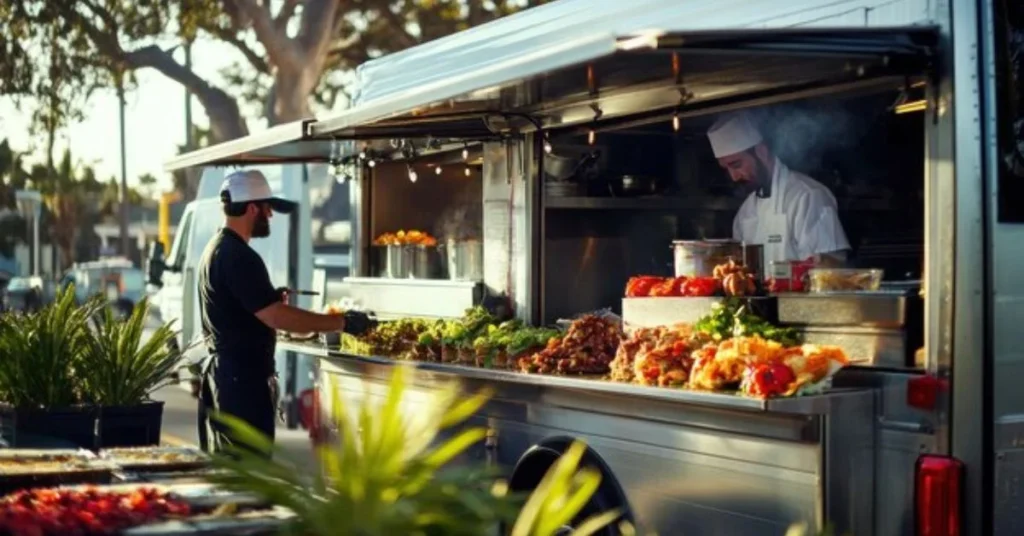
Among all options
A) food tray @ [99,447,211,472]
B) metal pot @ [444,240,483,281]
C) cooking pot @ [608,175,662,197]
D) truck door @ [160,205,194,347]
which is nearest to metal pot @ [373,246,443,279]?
metal pot @ [444,240,483,281]

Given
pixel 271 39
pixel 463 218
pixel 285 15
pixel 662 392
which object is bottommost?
pixel 662 392

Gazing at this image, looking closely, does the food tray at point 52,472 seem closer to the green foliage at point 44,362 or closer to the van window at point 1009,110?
the green foliage at point 44,362

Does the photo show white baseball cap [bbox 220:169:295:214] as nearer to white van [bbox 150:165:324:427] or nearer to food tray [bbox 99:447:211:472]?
food tray [bbox 99:447:211:472]

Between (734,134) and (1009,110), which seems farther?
(734,134)

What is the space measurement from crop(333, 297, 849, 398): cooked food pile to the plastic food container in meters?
0.23

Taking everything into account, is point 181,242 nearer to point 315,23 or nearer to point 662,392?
point 315,23

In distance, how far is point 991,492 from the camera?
16.9ft

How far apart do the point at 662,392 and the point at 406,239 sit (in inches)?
172

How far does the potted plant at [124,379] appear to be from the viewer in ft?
28.6

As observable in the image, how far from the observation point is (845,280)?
20.3ft

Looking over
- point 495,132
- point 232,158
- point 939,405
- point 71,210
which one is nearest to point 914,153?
point 495,132

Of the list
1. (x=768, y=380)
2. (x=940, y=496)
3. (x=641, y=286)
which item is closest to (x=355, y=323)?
(x=641, y=286)

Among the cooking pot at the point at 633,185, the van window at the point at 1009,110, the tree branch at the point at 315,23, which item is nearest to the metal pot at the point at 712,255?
the cooking pot at the point at 633,185

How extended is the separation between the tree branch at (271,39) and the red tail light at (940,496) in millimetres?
16020
